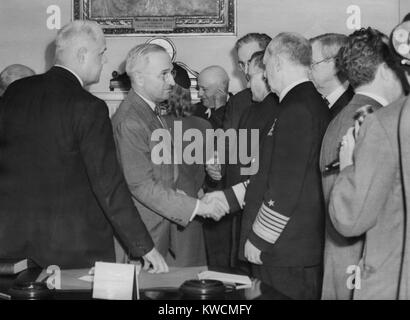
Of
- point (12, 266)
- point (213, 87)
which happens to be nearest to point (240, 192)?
point (12, 266)

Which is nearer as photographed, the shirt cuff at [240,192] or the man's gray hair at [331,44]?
the shirt cuff at [240,192]

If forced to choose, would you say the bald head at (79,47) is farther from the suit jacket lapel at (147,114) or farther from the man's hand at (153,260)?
the man's hand at (153,260)

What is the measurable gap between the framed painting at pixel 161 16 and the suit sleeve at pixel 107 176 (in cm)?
441

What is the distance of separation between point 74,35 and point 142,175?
2.50 feet

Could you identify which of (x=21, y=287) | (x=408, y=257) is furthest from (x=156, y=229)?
(x=408, y=257)

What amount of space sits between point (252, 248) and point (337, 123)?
0.78 m

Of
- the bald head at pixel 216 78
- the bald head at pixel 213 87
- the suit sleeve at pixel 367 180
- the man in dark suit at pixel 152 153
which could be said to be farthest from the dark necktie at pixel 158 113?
the bald head at pixel 216 78

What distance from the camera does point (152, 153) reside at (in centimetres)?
374

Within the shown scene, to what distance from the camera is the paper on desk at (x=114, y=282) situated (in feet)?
7.50

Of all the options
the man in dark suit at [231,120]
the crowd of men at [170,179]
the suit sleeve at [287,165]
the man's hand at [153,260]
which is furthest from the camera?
the man in dark suit at [231,120]

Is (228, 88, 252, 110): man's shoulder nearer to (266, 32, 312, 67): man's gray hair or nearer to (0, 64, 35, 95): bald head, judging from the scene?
(0, 64, 35, 95): bald head

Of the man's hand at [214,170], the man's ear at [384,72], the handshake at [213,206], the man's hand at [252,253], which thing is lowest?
the man's hand at [252,253]

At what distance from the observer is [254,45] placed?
5539mm

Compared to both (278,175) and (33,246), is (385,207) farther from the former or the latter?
(33,246)
